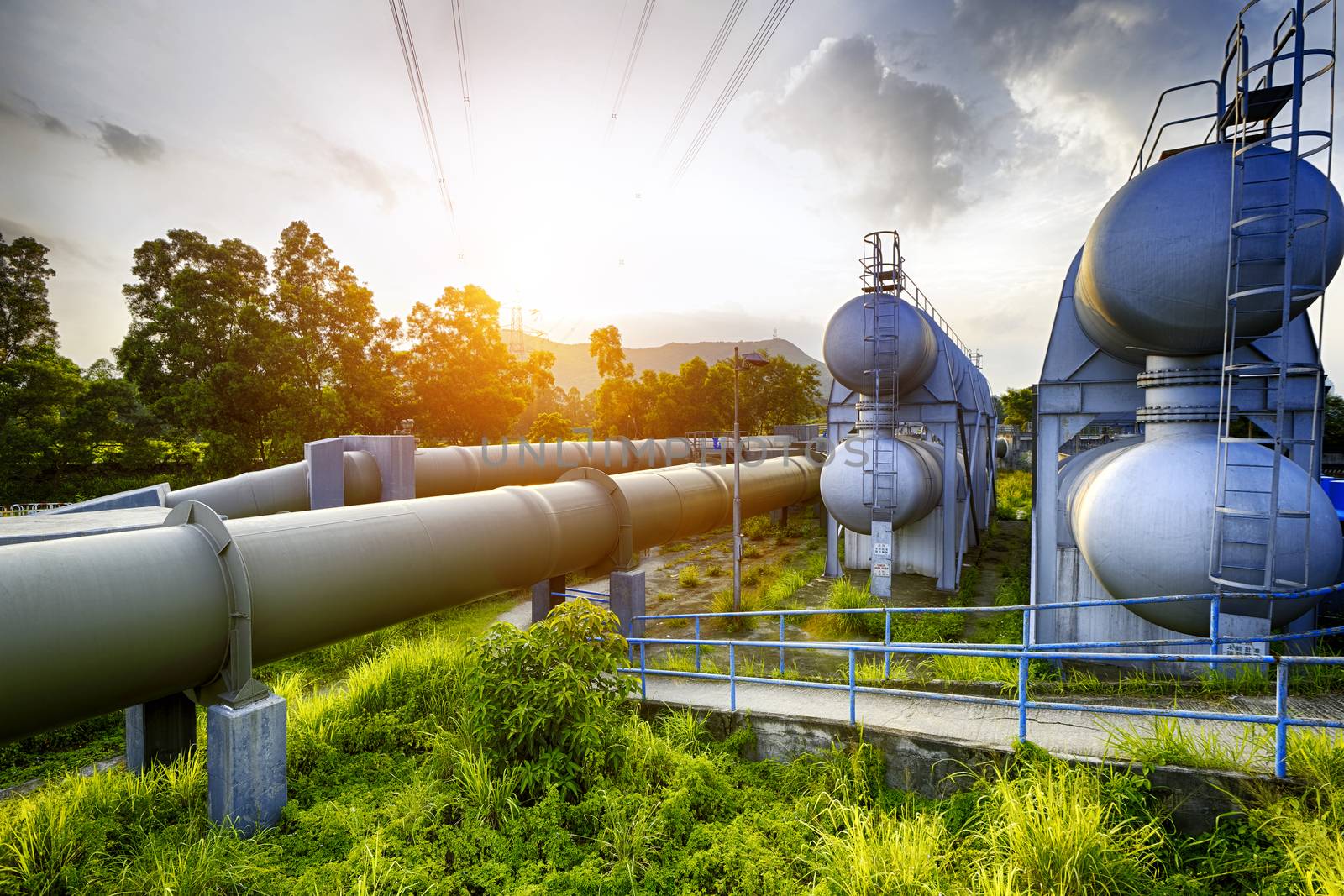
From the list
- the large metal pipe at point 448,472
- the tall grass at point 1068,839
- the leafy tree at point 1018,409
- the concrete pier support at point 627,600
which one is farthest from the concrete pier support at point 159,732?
the leafy tree at point 1018,409

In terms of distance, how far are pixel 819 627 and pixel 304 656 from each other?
1043 cm

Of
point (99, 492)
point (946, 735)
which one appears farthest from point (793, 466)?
point (99, 492)

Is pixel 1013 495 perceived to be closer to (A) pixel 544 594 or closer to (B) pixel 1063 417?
(B) pixel 1063 417

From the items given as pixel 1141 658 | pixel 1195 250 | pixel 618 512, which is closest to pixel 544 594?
pixel 618 512

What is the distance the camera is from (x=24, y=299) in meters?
29.2

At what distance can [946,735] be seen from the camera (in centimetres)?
577

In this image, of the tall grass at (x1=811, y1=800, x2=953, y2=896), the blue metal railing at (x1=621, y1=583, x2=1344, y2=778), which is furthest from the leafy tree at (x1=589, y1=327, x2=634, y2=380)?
the tall grass at (x1=811, y1=800, x2=953, y2=896)

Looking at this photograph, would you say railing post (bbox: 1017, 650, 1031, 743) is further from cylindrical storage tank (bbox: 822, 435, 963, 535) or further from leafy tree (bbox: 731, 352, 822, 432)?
leafy tree (bbox: 731, 352, 822, 432)

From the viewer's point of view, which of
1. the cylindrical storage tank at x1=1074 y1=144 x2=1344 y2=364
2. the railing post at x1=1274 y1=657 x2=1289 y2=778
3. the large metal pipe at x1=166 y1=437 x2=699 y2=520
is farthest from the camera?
the large metal pipe at x1=166 y1=437 x2=699 y2=520

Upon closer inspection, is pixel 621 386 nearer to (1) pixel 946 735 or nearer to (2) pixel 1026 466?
(2) pixel 1026 466

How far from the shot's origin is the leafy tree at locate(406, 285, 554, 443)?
33094 millimetres

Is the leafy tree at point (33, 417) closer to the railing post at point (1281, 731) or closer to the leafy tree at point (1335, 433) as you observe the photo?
the railing post at point (1281, 731)

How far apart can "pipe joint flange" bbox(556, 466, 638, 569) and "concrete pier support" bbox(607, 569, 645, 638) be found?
37 cm

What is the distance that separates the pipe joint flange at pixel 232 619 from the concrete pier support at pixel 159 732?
1.61 metres
